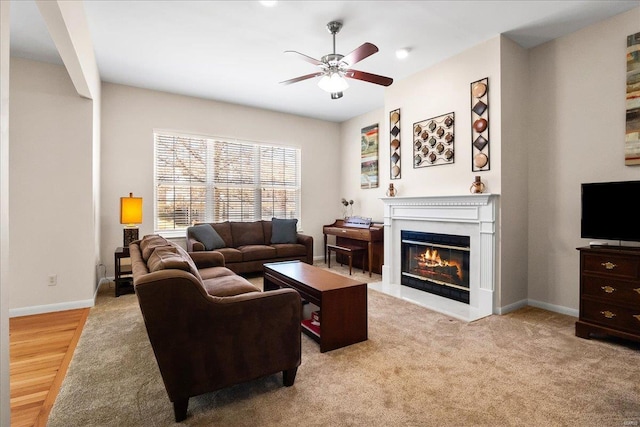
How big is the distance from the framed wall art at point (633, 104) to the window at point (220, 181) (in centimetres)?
479

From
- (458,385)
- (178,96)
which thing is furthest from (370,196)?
(458,385)

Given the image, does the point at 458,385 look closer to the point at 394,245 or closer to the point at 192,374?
the point at 192,374

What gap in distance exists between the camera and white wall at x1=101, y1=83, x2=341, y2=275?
4629 mm

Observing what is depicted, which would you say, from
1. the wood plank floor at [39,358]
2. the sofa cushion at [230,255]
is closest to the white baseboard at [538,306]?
the sofa cushion at [230,255]

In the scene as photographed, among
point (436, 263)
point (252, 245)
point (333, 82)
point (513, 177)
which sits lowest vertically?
point (436, 263)

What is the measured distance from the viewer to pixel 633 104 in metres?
2.88

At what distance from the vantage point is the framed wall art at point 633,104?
9.36 feet

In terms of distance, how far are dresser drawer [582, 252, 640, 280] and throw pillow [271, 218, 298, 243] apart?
13.2ft

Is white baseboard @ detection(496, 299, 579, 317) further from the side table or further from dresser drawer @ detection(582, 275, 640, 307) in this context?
the side table

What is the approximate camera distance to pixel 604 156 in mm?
3066

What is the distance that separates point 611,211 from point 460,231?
53.6 inches

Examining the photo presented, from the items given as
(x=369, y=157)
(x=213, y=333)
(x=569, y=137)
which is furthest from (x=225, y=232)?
(x=569, y=137)

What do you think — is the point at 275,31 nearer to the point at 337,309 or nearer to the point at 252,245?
the point at 337,309

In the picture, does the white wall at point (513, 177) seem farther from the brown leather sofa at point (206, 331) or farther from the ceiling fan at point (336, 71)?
the brown leather sofa at point (206, 331)
